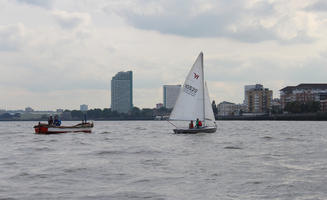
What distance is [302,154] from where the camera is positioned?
36.9 m

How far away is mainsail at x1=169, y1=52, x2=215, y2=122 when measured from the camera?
62.6 m

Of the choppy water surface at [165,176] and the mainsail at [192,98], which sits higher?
the mainsail at [192,98]

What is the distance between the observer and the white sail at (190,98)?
6256cm

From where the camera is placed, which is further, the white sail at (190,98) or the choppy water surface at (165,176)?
the white sail at (190,98)

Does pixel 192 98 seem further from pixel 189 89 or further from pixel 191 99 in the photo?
pixel 189 89

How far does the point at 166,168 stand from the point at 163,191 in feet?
24.7

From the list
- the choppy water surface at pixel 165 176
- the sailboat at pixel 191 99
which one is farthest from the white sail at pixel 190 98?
the choppy water surface at pixel 165 176

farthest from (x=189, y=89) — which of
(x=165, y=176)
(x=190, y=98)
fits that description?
(x=165, y=176)

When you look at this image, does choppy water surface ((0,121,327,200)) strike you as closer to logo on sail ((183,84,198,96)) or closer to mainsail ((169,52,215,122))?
mainsail ((169,52,215,122))

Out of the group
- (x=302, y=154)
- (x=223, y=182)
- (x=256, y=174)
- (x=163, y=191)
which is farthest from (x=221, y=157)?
(x=163, y=191)

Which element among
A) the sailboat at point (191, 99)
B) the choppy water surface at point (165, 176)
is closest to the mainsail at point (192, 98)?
the sailboat at point (191, 99)

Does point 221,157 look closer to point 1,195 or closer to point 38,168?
point 38,168

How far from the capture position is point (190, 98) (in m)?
62.6

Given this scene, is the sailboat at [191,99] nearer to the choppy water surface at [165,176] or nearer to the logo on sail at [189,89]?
the logo on sail at [189,89]
